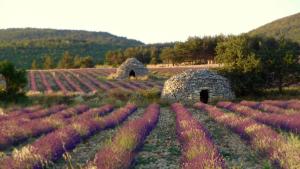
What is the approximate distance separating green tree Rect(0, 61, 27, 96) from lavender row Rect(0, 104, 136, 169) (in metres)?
16.3

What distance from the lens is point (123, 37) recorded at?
190 m

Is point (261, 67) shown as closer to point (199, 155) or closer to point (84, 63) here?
point (199, 155)

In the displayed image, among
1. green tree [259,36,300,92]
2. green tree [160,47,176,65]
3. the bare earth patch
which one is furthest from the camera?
green tree [160,47,176,65]

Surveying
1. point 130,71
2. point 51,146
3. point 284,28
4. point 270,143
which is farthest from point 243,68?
point 284,28

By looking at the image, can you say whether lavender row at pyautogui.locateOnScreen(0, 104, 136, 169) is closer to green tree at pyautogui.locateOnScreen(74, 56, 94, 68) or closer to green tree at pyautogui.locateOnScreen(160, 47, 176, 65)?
green tree at pyautogui.locateOnScreen(160, 47, 176, 65)

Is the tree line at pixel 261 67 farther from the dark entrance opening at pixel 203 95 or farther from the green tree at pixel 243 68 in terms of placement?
the dark entrance opening at pixel 203 95

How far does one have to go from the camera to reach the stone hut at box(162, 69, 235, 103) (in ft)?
96.3

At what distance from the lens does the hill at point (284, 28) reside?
104006mm

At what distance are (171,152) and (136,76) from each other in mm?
41160

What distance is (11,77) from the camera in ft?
95.2

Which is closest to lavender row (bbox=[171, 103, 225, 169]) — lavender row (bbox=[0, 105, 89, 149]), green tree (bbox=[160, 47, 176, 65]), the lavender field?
the lavender field

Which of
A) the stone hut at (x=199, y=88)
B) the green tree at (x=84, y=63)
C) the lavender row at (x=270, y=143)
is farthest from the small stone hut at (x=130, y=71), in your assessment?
the lavender row at (x=270, y=143)

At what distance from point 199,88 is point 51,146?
21.8 meters

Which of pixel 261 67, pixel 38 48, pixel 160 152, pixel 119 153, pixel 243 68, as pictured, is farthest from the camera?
pixel 38 48
